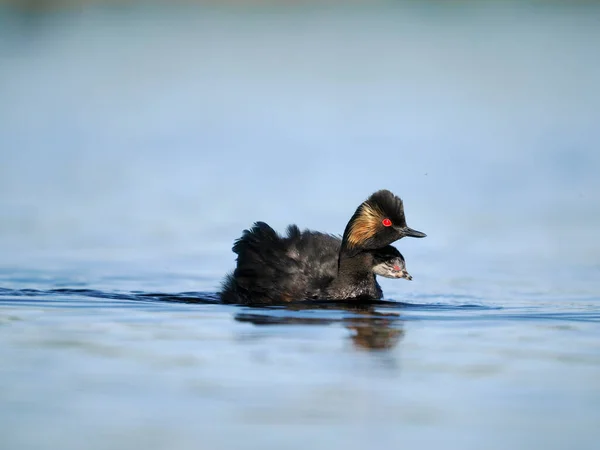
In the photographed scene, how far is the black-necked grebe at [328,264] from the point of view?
1302cm

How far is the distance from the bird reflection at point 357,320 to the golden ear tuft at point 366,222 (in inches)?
27.2

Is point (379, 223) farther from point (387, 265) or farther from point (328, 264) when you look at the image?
point (328, 264)

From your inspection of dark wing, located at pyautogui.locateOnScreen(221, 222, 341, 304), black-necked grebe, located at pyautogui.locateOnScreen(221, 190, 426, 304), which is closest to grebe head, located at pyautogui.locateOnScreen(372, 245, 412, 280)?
black-necked grebe, located at pyautogui.locateOnScreen(221, 190, 426, 304)

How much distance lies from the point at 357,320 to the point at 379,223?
1.71 m

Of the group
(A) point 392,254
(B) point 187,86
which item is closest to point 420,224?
(A) point 392,254

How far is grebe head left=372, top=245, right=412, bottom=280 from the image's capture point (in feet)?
43.5

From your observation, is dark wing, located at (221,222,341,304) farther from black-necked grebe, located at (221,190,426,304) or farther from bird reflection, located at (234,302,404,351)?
bird reflection, located at (234,302,404,351)

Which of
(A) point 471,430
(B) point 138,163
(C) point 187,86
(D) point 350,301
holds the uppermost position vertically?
(C) point 187,86

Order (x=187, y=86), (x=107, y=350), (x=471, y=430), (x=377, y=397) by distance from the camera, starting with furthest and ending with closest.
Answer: (x=187, y=86) < (x=107, y=350) < (x=377, y=397) < (x=471, y=430)

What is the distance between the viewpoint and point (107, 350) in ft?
32.4

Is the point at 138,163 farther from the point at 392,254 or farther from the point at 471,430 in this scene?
the point at 471,430

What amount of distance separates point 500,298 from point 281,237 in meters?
2.23

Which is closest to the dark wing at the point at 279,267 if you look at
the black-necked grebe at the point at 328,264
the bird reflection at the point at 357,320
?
the black-necked grebe at the point at 328,264

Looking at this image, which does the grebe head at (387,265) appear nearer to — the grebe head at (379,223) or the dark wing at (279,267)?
the grebe head at (379,223)
